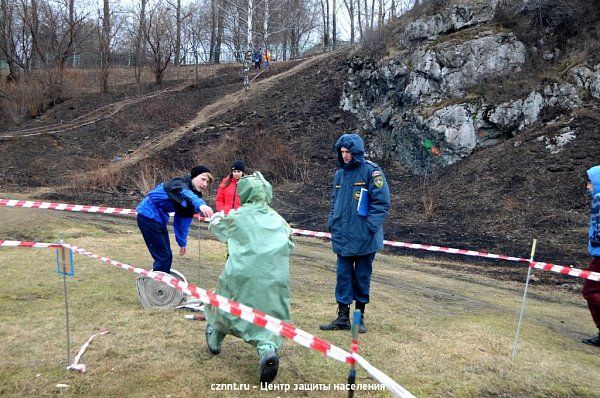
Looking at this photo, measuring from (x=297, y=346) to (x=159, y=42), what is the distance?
3304 cm

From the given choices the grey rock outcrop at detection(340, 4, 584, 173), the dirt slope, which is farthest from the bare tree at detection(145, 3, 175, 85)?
the grey rock outcrop at detection(340, 4, 584, 173)

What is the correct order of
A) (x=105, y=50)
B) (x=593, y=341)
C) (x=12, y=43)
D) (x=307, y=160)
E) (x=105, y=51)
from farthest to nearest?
(x=12, y=43), (x=105, y=51), (x=105, y=50), (x=307, y=160), (x=593, y=341)

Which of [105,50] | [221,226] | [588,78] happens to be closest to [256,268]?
[221,226]

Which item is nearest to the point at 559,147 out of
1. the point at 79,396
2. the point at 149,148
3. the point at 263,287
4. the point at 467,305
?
the point at 467,305

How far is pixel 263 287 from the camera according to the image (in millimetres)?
4297

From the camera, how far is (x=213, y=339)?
478cm

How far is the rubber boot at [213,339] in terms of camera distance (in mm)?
4754

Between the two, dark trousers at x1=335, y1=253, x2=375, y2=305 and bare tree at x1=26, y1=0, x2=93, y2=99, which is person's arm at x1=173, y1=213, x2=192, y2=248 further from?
bare tree at x1=26, y1=0, x2=93, y2=99

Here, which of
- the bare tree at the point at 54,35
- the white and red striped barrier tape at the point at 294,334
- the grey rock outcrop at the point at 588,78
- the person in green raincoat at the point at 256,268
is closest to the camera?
the white and red striped barrier tape at the point at 294,334

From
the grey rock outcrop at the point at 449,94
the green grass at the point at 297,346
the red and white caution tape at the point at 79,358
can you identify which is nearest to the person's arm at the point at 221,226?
the green grass at the point at 297,346

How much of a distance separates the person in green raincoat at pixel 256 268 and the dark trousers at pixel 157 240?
164 centimetres

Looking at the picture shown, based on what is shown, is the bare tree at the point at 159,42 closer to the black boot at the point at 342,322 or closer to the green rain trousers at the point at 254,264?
the black boot at the point at 342,322

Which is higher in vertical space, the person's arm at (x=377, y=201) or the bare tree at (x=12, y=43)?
the bare tree at (x=12, y=43)

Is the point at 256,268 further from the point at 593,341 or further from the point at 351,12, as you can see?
the point at 351,12
